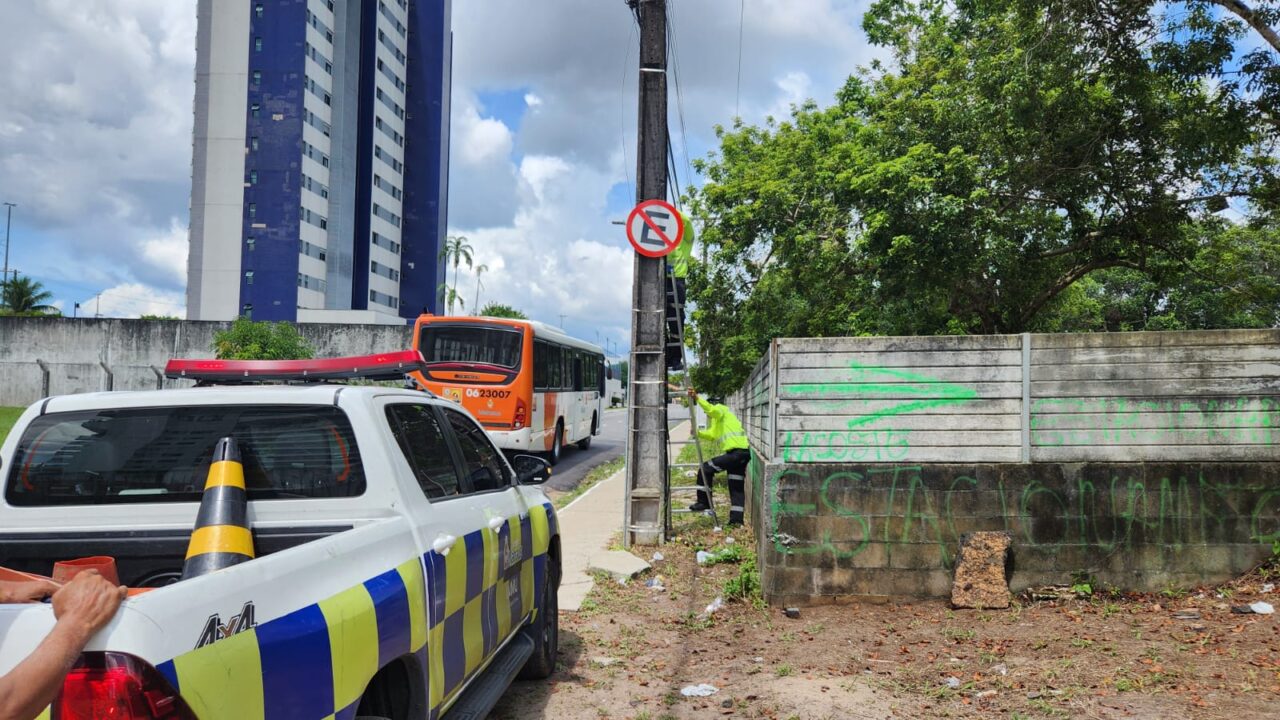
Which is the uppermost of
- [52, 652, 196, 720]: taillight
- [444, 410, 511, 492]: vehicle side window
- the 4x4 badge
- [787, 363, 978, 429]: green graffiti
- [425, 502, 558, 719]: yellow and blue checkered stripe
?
[787, 363, 978, 429]: green graffiti

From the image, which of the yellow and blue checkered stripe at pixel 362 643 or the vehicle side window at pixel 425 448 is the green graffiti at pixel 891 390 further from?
the vehicle side window at pixel 425 448

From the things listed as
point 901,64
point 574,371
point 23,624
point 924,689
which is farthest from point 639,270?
point 901,64

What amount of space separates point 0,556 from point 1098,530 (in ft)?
22.2

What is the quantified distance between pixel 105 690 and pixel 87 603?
181 mm

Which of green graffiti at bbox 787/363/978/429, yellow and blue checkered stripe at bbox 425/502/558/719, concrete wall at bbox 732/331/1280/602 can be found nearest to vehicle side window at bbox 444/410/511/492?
yellow and blue checkered stripe at bbox 425/502/558/719

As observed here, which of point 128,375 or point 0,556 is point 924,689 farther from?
point 128,375

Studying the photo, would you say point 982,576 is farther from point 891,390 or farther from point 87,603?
point 87,603

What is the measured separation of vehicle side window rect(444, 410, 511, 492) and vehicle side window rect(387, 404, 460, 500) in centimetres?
26

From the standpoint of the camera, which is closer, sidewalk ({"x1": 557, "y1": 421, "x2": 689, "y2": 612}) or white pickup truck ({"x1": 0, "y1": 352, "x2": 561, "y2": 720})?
white pickup truck ({"x1": 0, "y1": 352, "x2": 561, "y2": 720})

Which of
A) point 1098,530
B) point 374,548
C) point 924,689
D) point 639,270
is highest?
point 639,270

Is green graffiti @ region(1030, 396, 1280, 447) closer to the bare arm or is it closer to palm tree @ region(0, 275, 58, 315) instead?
the bare arm

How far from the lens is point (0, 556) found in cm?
352

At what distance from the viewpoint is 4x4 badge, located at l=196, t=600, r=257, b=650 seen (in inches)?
84.8

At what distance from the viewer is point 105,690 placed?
1938mm
